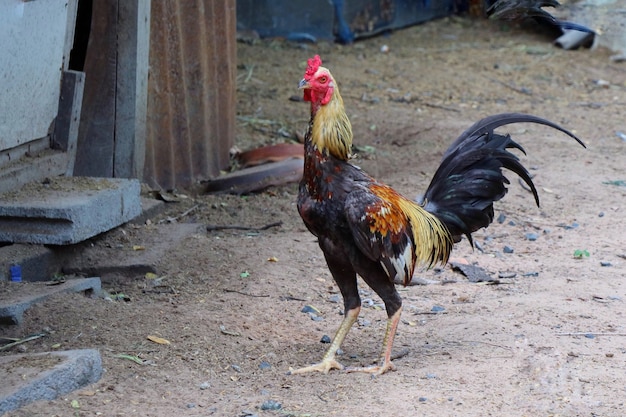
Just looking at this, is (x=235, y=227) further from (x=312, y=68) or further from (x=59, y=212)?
(x=312, y=68)

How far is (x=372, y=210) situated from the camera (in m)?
4.41

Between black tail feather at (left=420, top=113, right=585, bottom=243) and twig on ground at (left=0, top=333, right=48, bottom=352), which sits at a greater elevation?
black tail feather at (left=420, top=113, right=585, bottom=243)

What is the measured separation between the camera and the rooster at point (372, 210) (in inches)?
175

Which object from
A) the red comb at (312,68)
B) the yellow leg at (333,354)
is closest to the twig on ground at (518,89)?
the yellow leg at (333,354)

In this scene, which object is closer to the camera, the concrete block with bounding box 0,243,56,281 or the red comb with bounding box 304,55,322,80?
the red comb with bounding box 304,55,322,80

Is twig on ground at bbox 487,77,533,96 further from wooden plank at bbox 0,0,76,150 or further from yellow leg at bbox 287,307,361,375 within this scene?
yellow leg at bbox 287,307,361,375

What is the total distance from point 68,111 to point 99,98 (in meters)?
0.52

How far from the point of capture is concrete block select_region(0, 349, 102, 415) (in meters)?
3.81

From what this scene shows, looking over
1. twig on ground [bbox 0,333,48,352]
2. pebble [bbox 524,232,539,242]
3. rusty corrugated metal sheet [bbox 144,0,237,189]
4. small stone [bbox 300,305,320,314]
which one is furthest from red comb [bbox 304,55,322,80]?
rusty corrugated metal sheet [bbox 144,0,237,189]

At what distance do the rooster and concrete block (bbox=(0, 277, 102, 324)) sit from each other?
1.51m

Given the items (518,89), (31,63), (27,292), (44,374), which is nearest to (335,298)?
(27,292)

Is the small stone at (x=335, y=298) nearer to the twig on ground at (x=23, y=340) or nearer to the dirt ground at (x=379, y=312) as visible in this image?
the dirt ground at (x=379, y=312)

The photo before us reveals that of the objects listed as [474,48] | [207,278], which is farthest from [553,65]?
[207,278]

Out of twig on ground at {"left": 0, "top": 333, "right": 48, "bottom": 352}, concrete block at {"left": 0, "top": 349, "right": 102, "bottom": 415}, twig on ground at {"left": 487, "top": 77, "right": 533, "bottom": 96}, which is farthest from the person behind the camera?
twig on ground at {"left": 487, "top": 77, "right": 533, "bottom": 96}
